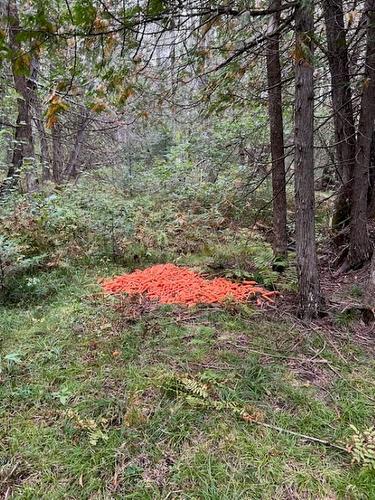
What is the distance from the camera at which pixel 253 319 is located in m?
3.75

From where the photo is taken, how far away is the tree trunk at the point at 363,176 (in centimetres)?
464

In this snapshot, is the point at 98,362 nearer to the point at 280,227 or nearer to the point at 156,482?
the point at 156,482

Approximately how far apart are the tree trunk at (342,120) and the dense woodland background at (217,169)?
0.8 inches

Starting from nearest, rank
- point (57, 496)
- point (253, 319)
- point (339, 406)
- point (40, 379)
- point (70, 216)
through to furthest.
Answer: point (57, 496), point (339, 406), point (40, 379), point (253, 319), point (70, 216)

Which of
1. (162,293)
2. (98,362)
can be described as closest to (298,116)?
(162,293)

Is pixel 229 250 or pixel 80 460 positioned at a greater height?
pixel 229 250

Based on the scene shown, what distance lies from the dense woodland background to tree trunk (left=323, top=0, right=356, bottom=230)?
2cm

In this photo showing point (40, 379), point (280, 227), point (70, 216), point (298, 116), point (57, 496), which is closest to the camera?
point (57, 496)

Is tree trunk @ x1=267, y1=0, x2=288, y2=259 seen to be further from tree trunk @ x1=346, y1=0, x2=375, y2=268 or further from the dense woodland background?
tree trunk @ x1=346, y1=0, x2=375, y2=268

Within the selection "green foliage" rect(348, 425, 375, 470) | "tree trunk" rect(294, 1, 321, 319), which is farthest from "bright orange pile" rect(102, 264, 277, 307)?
"green foliage" rect(348, 425, 375, 470)

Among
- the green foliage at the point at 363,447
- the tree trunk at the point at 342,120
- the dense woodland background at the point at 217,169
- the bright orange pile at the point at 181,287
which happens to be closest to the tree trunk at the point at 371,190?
the dense woodland background at the point at 217,169

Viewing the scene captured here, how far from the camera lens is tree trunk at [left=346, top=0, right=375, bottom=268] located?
15.2ft

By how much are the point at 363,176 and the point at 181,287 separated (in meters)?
2.77

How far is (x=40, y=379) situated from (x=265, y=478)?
1.77 meters
